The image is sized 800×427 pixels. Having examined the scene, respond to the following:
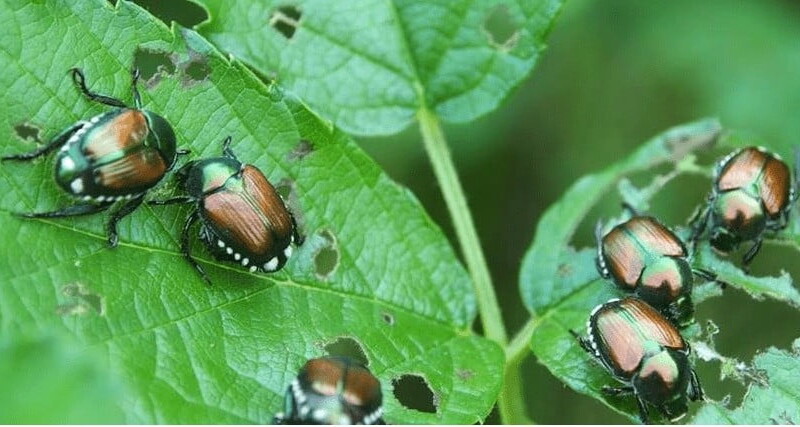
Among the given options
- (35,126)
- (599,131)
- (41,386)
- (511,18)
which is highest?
(511,18)

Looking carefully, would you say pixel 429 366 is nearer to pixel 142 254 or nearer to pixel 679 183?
pixel 142 254

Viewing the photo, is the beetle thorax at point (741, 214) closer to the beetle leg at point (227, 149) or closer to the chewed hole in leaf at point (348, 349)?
the chewed hole in leaf at point (348, 349)

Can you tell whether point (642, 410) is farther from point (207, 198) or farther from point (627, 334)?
point (207, 198)

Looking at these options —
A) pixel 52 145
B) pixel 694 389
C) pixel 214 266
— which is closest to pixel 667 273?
pixel 694 389

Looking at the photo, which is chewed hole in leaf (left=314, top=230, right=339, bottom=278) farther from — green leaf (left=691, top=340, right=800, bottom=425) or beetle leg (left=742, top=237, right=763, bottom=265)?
beetle leg (left=742, top=237, right=763, bottom=265)

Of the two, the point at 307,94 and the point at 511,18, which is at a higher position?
the point at 511,18

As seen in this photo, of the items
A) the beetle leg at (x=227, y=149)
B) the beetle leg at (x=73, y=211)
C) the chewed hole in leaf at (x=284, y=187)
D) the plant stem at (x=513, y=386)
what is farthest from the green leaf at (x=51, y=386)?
the plant stem at (x=513, y=386)

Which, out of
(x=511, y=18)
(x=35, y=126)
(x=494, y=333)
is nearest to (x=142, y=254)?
(x=35, y=126)
